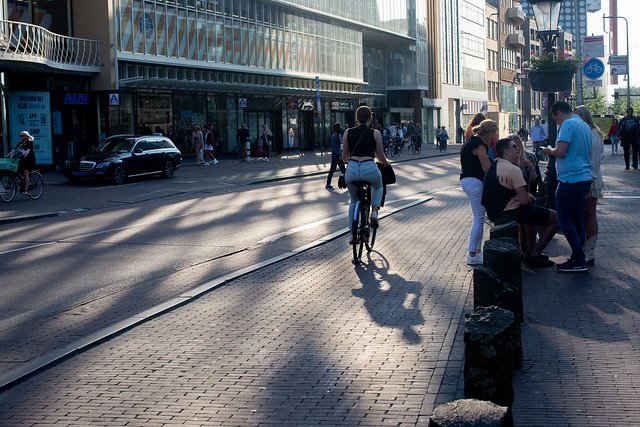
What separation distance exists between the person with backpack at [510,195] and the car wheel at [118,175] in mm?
20581

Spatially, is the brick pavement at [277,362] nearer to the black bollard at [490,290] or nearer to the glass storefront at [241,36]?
the black bollard at [490,290]

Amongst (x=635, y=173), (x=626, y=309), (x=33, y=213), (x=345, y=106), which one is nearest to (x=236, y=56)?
(x=345, y=106)

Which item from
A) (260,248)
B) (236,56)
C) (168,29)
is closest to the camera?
(260,248)

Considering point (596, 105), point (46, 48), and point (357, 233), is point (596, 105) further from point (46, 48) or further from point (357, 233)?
point (357, 233)

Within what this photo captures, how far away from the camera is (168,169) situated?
32375 mm

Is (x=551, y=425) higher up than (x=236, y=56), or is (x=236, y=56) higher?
(x=236, y=56)

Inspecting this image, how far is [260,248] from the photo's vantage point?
1288 cm

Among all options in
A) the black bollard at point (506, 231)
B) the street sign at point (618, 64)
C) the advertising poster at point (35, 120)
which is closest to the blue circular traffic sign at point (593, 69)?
the advertising poster at point (35, 120)

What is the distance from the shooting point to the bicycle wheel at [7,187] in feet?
75.3

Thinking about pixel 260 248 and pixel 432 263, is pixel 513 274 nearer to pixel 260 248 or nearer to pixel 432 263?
pixel 432 263

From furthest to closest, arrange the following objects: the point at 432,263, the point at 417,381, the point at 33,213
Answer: the point at 33,213
the point at 432,263
the point at 417,381

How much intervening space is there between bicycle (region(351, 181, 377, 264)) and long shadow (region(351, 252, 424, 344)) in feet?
0.94

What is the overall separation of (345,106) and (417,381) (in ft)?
189

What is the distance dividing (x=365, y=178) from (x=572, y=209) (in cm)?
255
